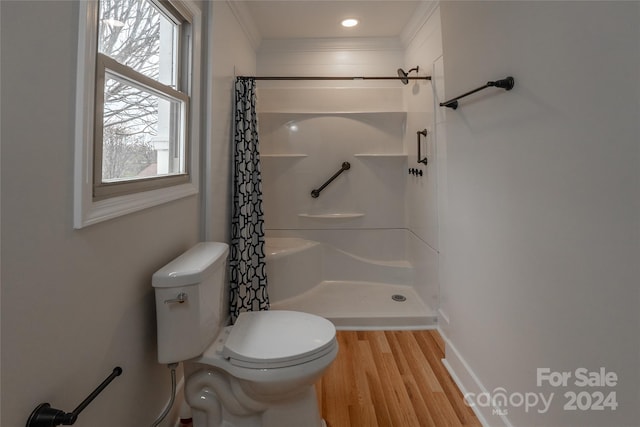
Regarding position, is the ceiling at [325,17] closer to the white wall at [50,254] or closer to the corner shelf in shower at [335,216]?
the corner shelf in shower at [335,216]

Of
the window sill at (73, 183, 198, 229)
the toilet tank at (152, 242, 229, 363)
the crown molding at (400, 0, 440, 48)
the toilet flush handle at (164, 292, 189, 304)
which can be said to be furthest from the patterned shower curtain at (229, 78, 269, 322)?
the crown molding at (400, 0, 440, 48)

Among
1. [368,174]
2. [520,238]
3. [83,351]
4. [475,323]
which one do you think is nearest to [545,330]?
[520,238]

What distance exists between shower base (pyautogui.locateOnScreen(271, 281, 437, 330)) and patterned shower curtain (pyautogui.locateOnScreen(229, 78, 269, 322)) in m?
0.50

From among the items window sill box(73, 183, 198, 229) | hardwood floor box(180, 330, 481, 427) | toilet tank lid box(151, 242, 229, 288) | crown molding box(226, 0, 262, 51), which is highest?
crown molding box(226, 0, 262, 51)

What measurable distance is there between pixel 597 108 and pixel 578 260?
43 centimetres

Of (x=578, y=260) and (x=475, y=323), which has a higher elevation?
(x=578, y=260)

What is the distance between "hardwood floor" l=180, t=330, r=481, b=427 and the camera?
151 centimetres

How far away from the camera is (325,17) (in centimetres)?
265

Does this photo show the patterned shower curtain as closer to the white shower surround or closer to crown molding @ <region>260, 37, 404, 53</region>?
the white shower surround

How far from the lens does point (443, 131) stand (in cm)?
222

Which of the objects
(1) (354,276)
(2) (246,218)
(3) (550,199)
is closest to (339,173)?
(1) (354,276)

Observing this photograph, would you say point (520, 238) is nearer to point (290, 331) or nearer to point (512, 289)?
point (512, 289)

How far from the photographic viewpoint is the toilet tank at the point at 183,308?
1.15 m

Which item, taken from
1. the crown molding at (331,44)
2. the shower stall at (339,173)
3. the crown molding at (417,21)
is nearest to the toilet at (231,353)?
the shower stall at (339,173)
